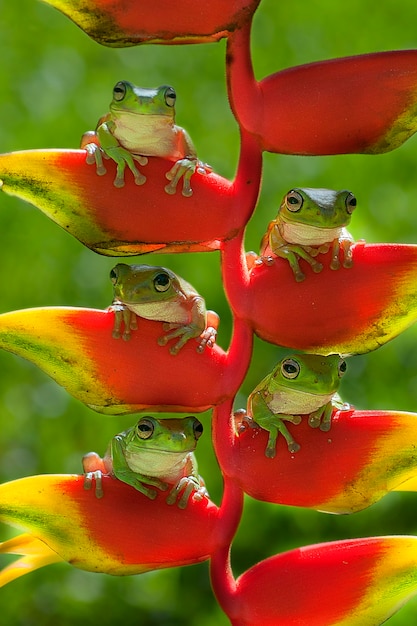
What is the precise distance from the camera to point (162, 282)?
2.34 feet

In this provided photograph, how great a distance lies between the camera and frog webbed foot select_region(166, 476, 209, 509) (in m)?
0.68

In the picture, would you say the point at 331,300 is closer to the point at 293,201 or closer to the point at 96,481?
the point at 293,201

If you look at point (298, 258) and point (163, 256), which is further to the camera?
point (163, 256)

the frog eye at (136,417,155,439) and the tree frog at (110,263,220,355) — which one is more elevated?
the tree frog at (110,263,220,355)

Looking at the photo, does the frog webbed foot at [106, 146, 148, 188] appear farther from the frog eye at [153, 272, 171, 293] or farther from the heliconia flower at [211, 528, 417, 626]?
the heliconia flower at [211, 528, 417, 626]

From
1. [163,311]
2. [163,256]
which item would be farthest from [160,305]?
[163,256]

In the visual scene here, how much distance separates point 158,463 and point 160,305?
0.10 meters

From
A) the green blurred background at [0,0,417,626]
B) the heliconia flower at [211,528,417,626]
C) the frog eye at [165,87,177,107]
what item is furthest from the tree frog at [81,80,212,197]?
the green blurred background at [0,0,417,626]

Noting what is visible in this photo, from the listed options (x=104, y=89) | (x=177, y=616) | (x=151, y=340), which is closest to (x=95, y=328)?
(x=151, y=340)

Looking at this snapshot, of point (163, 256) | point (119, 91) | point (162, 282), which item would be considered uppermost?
point (119, 91)

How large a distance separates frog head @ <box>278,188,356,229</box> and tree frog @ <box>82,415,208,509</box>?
6.3 inches

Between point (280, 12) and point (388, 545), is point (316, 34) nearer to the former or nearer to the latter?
point (280, 12)

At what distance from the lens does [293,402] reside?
2.29 feet

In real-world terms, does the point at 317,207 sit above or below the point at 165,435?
above
